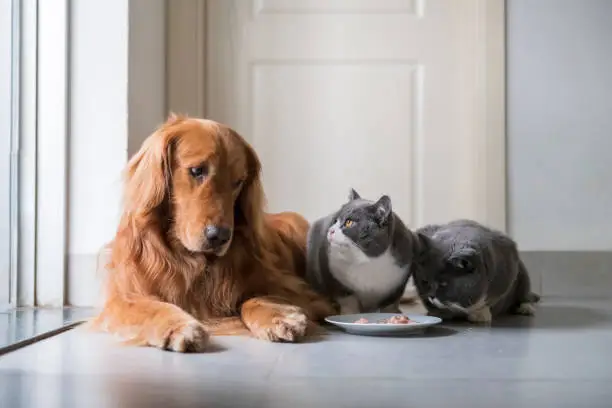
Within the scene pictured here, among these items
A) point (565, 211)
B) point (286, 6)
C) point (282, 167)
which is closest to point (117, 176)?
point (282, 167)

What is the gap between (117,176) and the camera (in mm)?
2320

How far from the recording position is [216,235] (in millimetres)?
1568

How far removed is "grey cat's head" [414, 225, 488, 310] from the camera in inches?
69.0

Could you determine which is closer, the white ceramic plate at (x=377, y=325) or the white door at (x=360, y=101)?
the white ceramic plate at (x=377, y=325)

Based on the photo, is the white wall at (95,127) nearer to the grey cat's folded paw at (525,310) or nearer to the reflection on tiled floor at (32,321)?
the reflection on tiled floor at (32,321)

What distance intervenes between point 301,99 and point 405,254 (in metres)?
1.18

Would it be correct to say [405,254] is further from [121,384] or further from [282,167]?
[282,167]

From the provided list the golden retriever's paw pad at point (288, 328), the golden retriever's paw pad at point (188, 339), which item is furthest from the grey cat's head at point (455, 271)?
the golden retriever's paw pad at point (188, 339)

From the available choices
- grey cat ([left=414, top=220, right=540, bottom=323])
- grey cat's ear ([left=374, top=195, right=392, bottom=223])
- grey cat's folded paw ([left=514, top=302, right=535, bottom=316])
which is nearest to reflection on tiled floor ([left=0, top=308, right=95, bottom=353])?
grey cat's ear ([left=374, top=195, right=392, bottom=223])

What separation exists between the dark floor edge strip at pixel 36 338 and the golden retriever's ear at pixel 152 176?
1.13ft

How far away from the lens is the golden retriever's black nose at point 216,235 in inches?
61.6

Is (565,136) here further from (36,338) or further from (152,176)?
(36,338)

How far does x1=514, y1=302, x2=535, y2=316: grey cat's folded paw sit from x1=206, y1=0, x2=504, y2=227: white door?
2.56 ft

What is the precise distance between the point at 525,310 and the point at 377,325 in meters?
0.65
